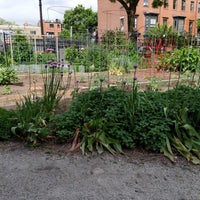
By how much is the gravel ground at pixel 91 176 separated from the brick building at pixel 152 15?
27.6 metres

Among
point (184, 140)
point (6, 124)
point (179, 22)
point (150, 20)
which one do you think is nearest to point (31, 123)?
point (6, 124)

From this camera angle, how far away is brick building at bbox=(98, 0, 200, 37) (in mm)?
29266

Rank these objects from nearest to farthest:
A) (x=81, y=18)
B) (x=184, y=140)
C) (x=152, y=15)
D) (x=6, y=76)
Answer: (x=184, y=140) < (x=6, y=76) < (x=152, y=15) < (x=81, y=18)

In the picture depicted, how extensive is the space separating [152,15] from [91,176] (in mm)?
30926

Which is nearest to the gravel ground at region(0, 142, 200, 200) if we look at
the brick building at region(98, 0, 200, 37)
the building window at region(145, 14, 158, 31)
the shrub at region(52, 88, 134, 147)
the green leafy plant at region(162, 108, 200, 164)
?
the green leafy plant at region(162, 108, 200, 164)

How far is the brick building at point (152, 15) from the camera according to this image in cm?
2927

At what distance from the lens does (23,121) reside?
2.74m

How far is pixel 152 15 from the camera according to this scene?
29.8m

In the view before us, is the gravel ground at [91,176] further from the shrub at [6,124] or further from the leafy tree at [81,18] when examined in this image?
the leafy tree at [81,18]

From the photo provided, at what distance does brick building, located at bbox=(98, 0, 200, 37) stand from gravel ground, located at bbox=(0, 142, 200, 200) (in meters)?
27.6

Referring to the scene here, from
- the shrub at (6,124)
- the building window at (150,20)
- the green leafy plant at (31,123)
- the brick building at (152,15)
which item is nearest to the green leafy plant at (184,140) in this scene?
the green leafy plant at (31,123)

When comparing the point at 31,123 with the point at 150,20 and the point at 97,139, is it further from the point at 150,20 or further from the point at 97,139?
the point at 150,20

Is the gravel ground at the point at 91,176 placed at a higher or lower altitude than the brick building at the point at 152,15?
lower

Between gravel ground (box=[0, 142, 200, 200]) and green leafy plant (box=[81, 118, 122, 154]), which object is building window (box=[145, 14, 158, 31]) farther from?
gravel ground (box=[0, 142, 200, 200])
